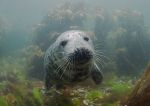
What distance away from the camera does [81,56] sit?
565 centimetres

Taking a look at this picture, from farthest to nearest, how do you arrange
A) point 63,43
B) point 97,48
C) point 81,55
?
point 97,48
point 63,43
point 81,55

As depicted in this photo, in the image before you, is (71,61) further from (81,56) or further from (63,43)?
(63,43)

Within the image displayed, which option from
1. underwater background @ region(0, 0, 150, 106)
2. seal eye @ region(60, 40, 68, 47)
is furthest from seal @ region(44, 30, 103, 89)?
underwater background @ region(0, 0, 150, 106)

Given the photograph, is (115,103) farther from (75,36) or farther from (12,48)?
(12,48)

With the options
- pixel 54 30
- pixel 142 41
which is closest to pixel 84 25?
pixel 54 30

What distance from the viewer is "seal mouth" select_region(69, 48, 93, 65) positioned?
5590 mm

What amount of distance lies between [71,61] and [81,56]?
37cm

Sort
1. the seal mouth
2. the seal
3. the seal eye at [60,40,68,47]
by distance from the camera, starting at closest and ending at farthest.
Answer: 1. the seal mouth
2. the seal
3. the seal eye at [60,40,68,47]

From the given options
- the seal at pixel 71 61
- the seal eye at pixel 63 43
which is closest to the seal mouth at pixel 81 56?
the seal at pixel 71 61

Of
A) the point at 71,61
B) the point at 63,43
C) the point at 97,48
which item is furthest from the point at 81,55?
the point at 97,48

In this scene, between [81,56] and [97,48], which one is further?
[97,48]

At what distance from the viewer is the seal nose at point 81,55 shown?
5.59 metres

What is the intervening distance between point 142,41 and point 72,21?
5688 mm

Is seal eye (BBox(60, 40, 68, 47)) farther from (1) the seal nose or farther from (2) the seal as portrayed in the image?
(1) the seal nose
